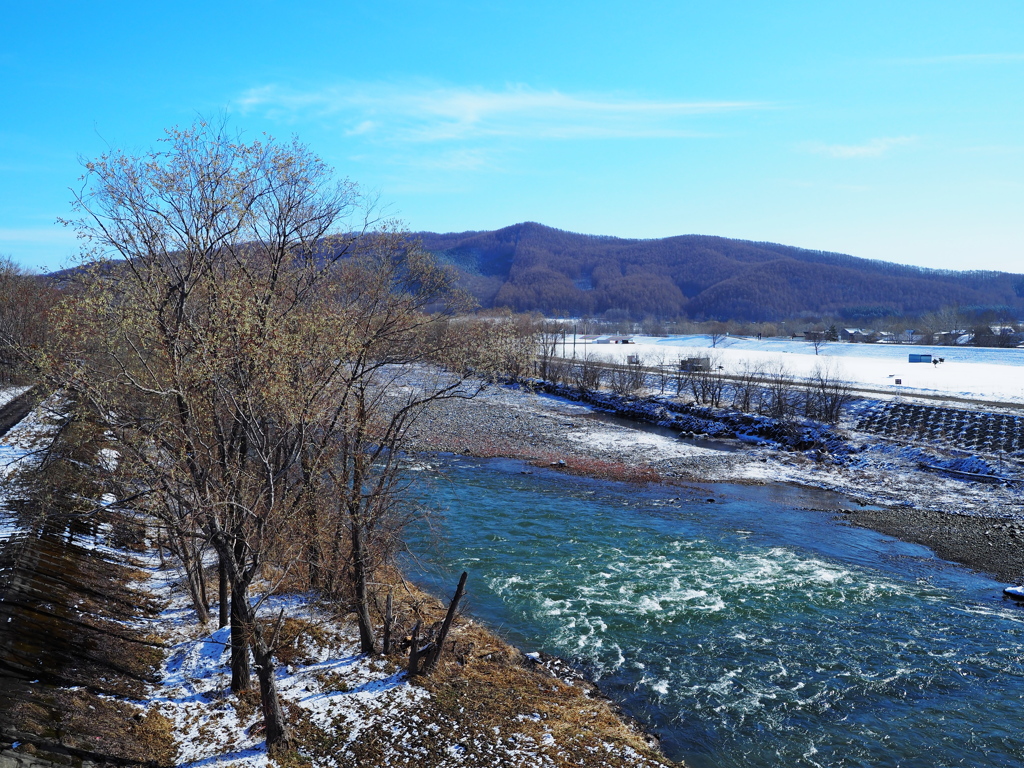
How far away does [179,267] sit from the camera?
34.6 feet

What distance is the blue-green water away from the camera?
434 inches

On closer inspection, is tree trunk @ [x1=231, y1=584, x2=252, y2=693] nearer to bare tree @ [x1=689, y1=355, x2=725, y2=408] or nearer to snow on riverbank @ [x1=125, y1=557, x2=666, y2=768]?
snow on riverbank @ [x1=125, y1=557, x2=666, y2=768]

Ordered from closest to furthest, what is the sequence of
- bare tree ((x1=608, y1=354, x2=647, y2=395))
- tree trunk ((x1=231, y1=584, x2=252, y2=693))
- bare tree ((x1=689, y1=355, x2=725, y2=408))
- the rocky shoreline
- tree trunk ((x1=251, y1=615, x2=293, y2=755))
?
1. tree trunk ((x1=251, y1=615, x2=293, y2=755))
2. tree trunk ((x1=231, y1=584, x2=252, y2=693))
3. the rocky shoreline
4. bare tree ((x1=689, y1=355, x2=725, y2=408))
5. bare tree ((x1=608, y1=354, x2=647, y2=395))

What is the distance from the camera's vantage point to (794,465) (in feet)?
102

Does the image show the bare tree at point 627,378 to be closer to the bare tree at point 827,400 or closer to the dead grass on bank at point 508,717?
the bare tree at point 827,400

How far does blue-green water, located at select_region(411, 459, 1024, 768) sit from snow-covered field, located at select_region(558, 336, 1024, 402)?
25.7 metres

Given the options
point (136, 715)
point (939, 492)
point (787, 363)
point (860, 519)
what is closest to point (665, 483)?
point (860, 519)

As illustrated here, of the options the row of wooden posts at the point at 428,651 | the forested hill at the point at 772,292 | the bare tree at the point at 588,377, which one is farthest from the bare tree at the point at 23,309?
the forested hill at the point at 772,292

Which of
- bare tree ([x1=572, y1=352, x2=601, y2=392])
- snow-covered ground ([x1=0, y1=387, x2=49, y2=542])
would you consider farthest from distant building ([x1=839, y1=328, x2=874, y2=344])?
snow-covered ground ([x1=0, y1=387, x2=49, y2=542])

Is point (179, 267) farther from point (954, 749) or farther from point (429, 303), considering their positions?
point (954, 749)

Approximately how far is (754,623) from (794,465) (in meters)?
18.2

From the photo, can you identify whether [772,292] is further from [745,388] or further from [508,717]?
[508,717]

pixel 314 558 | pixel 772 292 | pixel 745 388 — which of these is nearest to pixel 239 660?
pixel 314 558

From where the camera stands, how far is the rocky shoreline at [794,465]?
70.5 ft
